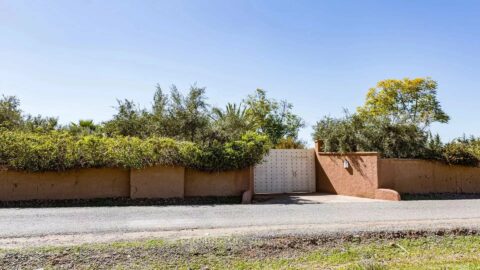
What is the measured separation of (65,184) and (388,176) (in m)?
11.8

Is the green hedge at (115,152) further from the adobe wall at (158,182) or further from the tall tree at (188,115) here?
the tall tree at (188,115)

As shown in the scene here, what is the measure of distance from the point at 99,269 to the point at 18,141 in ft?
30.5

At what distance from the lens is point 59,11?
11977 millimetres

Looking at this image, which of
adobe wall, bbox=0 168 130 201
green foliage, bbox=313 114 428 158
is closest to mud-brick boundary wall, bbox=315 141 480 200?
green foliage, bbox=313 114 428 158

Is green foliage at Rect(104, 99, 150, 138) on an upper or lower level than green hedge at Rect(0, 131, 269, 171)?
upper

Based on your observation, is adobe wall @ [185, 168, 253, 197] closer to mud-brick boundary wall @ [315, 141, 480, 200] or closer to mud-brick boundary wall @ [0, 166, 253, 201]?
mud-brick boundary wall @ [0, 166, 253, 201]

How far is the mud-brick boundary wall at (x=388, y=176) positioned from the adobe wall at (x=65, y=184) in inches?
333

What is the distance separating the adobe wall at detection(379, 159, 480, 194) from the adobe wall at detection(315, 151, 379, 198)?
0.38 m

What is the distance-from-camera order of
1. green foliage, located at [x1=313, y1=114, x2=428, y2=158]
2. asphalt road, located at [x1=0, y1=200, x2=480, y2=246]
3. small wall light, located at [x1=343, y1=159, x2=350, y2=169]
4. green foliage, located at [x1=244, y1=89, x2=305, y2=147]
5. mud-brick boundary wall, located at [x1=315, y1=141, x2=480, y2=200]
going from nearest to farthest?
asphalt road, located at [x1=0, y1=200, x2=480, y2=246]
mud-brick boundary wall, located at [x1=315, y1=141, x2=480, y2=200]
green foliage, located at [x1=313, y1=114, x2=428, y2=158]
small wall light, located at [x1=343, y1=159, x2=350, y2=169]
green foliage, located at [x1=244, y1=89, x2=305, y2=147]

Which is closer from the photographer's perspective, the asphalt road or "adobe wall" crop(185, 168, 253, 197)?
the asphalt road

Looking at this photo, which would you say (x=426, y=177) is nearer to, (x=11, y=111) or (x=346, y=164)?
(x=346, y=164)

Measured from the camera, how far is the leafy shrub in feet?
52.4

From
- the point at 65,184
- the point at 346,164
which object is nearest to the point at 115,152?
the point at 65,184

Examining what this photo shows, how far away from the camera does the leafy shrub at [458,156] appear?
16.0m
